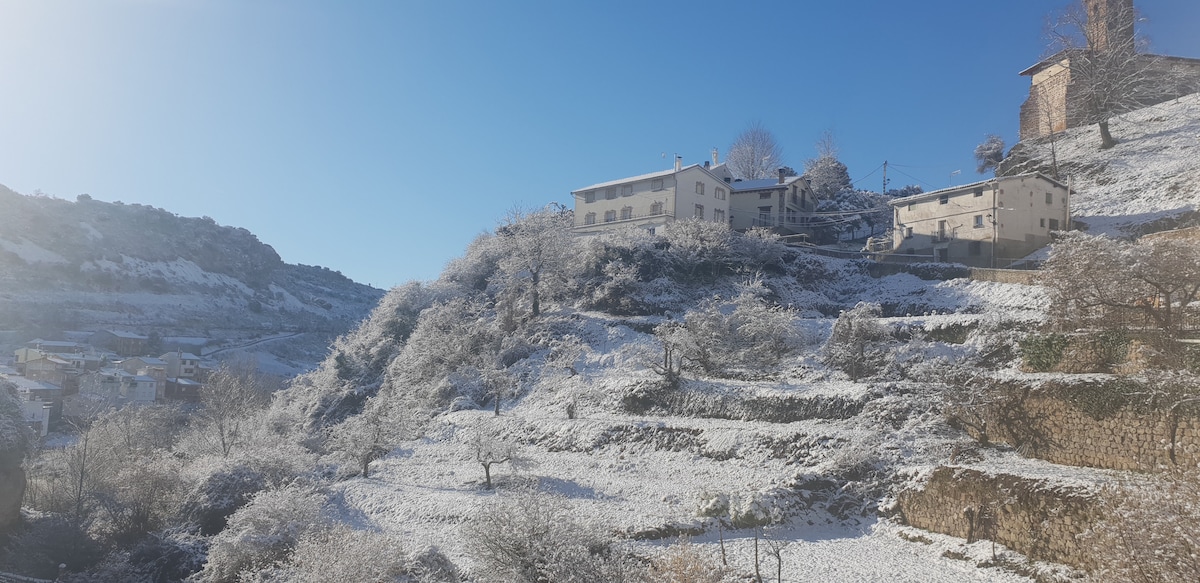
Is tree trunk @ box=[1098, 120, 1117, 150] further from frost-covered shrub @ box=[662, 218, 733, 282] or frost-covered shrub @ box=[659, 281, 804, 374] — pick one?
frost-covered shrub @ box=[659, 281, 804, 374]

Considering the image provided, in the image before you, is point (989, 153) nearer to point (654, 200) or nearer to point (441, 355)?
point (654, 200)

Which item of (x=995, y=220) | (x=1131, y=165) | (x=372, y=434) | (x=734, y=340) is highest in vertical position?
(x=1131, y=165)

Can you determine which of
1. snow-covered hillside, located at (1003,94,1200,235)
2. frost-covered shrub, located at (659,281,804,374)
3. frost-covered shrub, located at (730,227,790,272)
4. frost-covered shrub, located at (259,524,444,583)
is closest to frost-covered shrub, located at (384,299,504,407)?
frost-covered shrub, located at (659,281,804,374)

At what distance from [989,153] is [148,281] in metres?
155

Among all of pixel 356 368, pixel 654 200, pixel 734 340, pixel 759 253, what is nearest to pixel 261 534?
pixel 734 340

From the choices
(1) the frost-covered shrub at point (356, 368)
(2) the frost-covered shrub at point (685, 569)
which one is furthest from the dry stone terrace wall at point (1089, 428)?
(1) the frost-covered shrub at point (356, 368)

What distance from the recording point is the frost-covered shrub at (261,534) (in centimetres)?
2123

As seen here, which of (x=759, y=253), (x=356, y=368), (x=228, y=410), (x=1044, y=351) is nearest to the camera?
(x=1044, y=351)

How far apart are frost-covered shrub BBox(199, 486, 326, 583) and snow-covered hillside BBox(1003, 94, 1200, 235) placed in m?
48.1

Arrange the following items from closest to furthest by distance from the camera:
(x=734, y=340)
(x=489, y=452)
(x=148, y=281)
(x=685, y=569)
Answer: (x=685, y=569), (x=489, y=452), (x=734, y=340), (x=148, y=281)

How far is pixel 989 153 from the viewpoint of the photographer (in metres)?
66.2

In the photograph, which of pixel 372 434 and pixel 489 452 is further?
pixel 372 434

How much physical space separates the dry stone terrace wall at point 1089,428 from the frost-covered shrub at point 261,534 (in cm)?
2382

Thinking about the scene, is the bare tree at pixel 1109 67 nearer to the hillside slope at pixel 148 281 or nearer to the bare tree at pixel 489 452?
the bare tree at pixel 489 452
